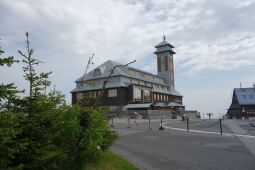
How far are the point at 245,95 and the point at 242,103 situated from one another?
10.8ft

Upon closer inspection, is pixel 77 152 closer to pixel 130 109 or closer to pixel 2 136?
pixel 2 136

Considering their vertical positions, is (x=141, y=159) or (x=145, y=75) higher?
(x=145, y=75)

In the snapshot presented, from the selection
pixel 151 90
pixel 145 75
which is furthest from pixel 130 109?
pixel 145 75


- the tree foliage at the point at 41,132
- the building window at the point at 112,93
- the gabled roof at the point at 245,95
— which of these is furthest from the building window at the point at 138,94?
the tree foliage at the point at 41,132

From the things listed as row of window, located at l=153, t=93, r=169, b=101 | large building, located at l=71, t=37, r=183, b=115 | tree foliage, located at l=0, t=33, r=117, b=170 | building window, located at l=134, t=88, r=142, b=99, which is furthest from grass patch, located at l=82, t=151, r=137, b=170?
row of window, located at l=153, t=93, r=169, b=101

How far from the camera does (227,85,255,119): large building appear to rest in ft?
225

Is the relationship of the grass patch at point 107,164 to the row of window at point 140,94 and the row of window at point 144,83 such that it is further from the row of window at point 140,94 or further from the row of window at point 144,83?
the row of window at point 144,83

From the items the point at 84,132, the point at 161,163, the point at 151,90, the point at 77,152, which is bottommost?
the point at 161,163

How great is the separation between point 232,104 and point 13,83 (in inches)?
3021

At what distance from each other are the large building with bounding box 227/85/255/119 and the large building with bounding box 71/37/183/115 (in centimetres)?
1373

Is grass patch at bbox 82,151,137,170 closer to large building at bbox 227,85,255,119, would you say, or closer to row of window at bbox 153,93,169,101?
large building at bbox 227,85,255,119

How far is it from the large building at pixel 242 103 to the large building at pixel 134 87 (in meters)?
13.7

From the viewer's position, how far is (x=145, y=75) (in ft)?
264

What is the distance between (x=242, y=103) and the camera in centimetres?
7088
